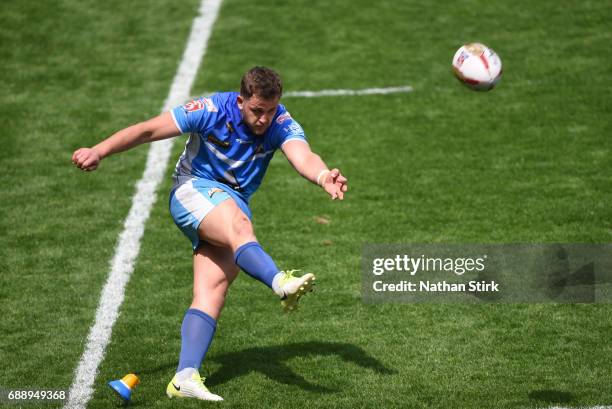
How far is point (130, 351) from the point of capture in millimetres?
7215

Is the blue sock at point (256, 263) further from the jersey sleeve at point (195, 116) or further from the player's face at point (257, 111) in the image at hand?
the jersey sleeve at point (195, 116)

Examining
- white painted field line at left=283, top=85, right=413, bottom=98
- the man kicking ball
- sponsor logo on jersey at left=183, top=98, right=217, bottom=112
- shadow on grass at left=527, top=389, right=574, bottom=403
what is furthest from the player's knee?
white painted field line at left=283, top=85, right=413, bottom=98

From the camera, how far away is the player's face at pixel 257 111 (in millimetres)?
6207

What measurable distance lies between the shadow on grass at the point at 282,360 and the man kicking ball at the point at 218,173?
495 mm

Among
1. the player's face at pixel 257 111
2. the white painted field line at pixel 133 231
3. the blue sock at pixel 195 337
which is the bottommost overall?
the white painted field line at pixel 133 231

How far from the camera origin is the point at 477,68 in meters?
7.35

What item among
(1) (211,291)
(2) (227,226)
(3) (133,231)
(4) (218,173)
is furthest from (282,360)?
(3) (133,231)

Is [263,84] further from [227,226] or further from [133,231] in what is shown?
[133,231]

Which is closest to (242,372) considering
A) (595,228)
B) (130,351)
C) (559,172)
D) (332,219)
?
(130,351)

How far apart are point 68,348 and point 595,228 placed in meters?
4.65

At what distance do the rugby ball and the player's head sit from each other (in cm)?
178

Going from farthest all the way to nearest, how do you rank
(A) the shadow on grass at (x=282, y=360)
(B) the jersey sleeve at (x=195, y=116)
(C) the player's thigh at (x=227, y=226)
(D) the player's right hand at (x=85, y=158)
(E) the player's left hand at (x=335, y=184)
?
(A) the shadow on grass at (x=282, y=360) → (B) the jersey sleeve at (x=195, y=116) → (C) the player's thigh at (x=227, y=226) → (D) the player's right hand at (x=85, y=158) → (E) the player's left hand at (x=335, y=184)

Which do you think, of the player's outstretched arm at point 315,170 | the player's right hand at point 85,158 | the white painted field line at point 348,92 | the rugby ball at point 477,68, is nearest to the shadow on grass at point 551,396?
the player's outstretched arm at point 315,170

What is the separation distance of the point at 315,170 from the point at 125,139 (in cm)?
120
